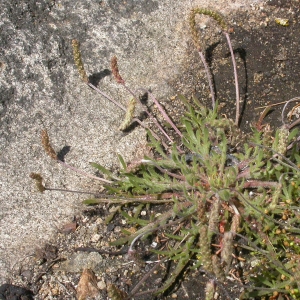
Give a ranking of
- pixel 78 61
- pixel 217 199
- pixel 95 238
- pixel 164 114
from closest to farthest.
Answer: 1. pixel 217 199
2. pixel 95 238
3. pixel 78 61
4. pixel 164 114

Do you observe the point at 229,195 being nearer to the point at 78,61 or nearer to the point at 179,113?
the point at 179,113

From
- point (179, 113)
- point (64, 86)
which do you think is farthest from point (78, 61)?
point (179, 113)

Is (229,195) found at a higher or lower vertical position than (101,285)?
higher

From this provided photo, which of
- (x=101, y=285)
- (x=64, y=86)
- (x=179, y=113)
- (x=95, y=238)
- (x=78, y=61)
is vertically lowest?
(x=101, y=285)

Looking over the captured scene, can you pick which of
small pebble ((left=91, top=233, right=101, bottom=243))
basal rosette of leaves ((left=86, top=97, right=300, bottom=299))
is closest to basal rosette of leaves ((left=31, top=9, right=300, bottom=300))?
basal rosette of leaves ((left=86, top=97, right=300, bottom=299))

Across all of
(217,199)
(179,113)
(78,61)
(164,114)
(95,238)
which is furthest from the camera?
(179,113)

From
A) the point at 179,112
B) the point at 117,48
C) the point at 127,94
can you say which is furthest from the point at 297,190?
the point at 117,48

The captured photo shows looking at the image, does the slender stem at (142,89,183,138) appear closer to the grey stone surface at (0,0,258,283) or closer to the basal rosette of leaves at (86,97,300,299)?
the basal rosette of leaves at (86,97,300,299)
